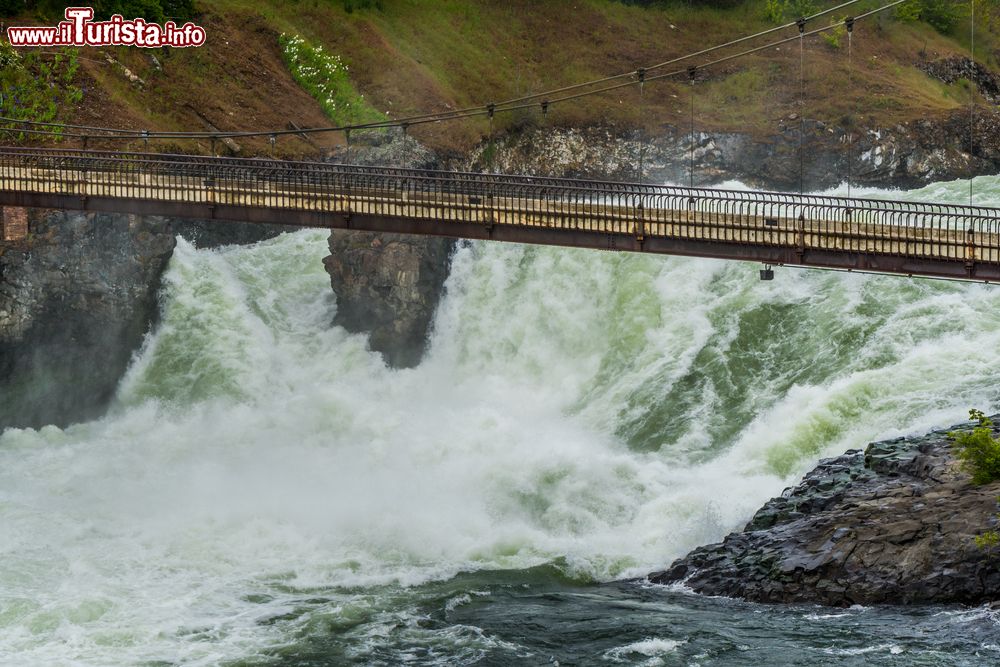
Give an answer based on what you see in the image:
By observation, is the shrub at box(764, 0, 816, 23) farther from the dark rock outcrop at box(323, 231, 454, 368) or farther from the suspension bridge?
the suspension bridge

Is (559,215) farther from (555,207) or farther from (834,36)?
(834,36)

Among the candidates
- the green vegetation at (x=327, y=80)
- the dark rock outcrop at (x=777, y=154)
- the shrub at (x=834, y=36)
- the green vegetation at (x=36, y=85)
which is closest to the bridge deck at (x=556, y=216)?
the green vegetation at (x=36, y=85)

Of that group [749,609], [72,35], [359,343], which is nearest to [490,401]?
Result: [359,343]

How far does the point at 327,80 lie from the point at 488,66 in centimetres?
1075

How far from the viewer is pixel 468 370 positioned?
6372 cm

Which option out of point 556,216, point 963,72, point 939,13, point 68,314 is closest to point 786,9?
point 939,13

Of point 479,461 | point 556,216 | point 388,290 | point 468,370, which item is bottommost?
point 479,461

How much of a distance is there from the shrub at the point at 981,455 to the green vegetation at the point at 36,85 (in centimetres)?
4689

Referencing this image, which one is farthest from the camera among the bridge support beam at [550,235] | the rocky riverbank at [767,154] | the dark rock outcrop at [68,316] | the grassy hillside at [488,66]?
the rocky riverbank at [767,154]

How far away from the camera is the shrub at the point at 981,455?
1587 inches

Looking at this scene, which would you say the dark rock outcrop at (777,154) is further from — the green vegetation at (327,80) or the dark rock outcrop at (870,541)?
the dark rock outcrop at (870,541)

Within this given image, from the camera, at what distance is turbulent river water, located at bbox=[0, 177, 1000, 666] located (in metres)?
40.2

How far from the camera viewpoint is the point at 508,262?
224ft

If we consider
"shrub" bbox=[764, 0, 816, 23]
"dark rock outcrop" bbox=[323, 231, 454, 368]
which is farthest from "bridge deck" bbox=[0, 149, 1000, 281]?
"shrub" bbox=[764, 0, 816, 23]
